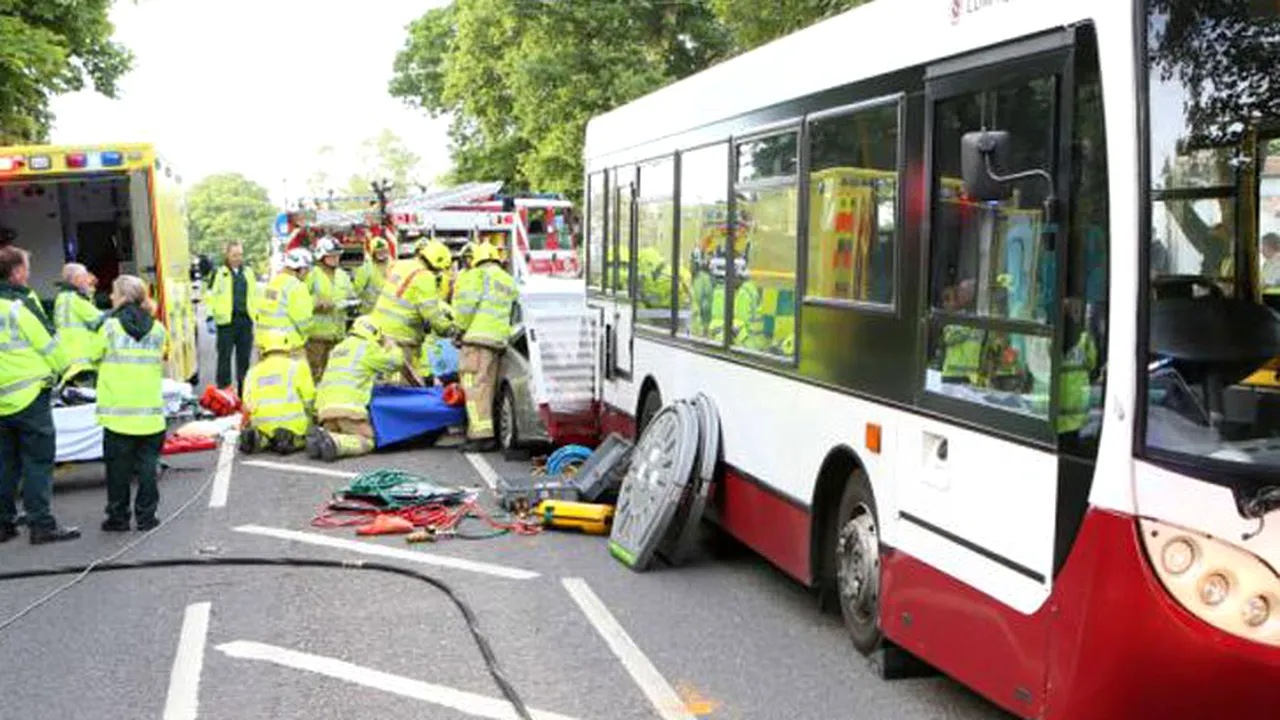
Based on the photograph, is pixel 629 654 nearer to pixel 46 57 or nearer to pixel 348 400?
pixel 348 400

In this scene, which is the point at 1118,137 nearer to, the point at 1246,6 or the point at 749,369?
the point at 1246,6

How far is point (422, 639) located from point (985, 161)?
3475 mm

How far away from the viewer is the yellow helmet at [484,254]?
11.5 m

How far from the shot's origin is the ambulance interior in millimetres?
16047

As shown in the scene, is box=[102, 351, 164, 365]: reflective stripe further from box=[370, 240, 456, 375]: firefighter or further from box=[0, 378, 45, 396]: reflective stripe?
box=[370, 240, 456, 375]: firefighter

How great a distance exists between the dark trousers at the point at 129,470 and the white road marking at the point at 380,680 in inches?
111

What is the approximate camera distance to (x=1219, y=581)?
341cm

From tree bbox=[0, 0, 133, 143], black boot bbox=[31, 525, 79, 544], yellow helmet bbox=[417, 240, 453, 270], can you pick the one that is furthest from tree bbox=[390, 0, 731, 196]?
black boot bbox=[31, 525, 79, 544]

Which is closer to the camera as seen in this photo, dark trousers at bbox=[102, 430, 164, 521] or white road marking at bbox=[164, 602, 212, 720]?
white road marking at bbox=[164, 602, 212, 720]

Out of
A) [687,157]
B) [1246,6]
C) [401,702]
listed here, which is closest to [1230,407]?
[1246,6]

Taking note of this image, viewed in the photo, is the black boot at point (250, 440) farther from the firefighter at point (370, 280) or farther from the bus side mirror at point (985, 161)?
the bus side mirror at point (985, 161)

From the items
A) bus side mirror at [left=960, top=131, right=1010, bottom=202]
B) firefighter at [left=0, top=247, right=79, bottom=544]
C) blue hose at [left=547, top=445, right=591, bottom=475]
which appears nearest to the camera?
bus side mirror at [left=960, top=131, right=1010, bottom=202]

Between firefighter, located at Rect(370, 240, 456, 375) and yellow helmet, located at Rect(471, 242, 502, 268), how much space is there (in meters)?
0.65

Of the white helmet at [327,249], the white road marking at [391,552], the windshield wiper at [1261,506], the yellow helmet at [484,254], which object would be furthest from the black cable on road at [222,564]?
the white helmet at [327,249]
